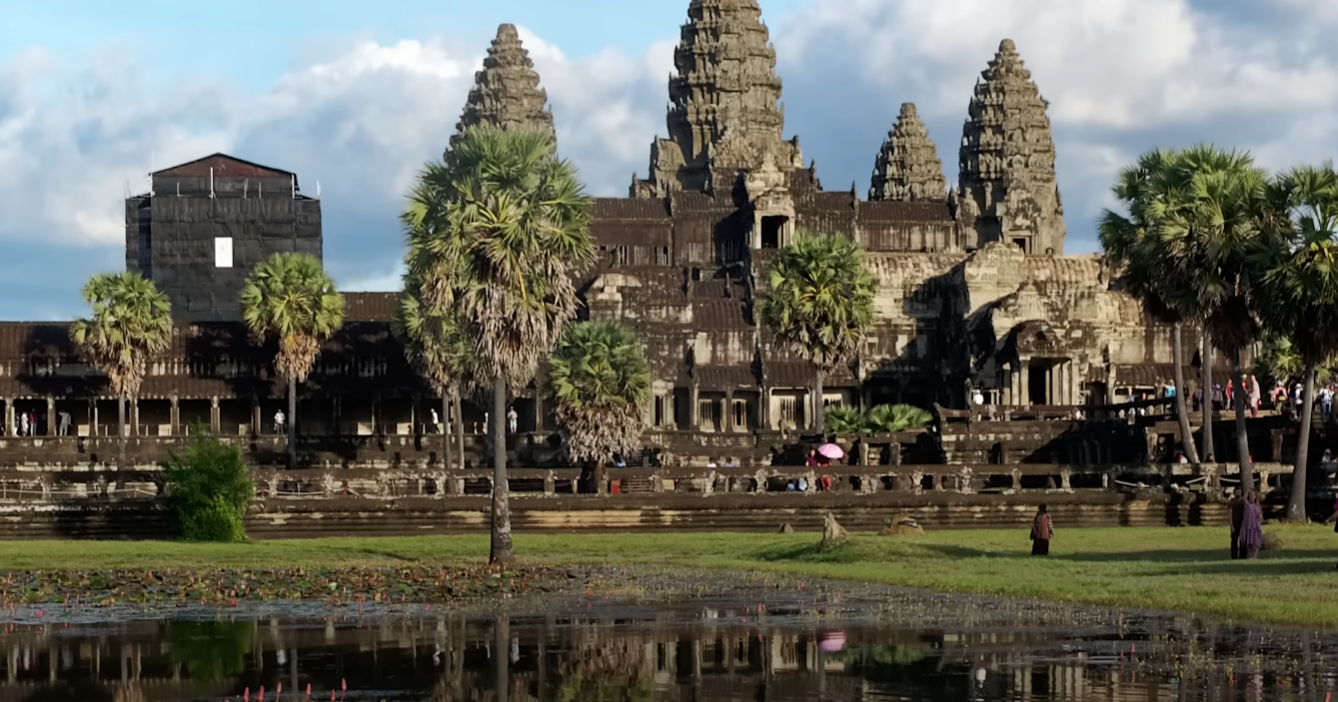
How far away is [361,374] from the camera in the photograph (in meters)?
92.7

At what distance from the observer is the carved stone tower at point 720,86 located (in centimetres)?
12712

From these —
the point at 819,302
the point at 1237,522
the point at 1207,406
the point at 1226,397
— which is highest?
the point at 819,302

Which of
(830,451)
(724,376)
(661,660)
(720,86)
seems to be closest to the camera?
(661,660)

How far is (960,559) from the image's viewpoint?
38.1 m

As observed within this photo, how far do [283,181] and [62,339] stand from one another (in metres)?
30.5

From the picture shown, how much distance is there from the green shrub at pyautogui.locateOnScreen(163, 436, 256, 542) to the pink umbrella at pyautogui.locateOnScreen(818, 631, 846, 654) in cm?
2439

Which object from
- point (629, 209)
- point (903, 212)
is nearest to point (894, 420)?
point (903, 212)

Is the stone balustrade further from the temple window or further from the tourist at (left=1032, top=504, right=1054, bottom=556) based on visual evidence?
the temple window

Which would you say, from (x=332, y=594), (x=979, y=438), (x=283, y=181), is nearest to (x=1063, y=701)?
(x=332, y=594)

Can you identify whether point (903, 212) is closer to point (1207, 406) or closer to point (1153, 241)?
point (1207, 406)

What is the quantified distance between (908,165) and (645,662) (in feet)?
389

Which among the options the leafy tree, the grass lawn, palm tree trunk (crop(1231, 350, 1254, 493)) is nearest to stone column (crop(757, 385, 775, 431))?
the leafy tree

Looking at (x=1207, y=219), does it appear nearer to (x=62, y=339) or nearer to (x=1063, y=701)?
(x=1063, y=701)

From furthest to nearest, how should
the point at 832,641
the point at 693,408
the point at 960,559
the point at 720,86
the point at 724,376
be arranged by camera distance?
the point at 720,86 → the point at 724,376 → the point at 693,408 → the point at 960,559 → the point at 832,641
